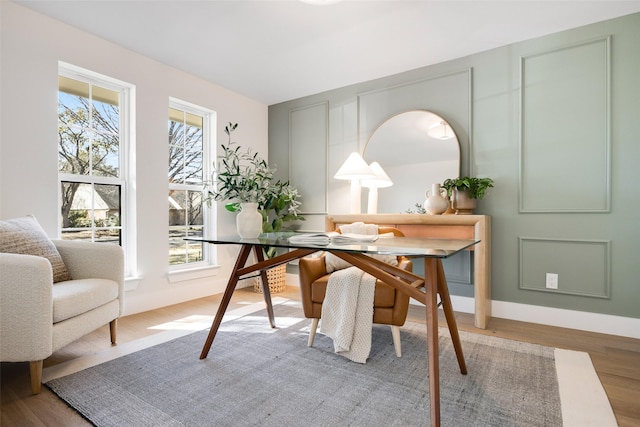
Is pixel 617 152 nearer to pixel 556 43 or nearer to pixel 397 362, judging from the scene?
pixel 556 43

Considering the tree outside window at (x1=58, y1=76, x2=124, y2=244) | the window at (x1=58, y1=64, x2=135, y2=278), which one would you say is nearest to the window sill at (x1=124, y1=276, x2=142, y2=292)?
the window at (x1=58, y1=64, x2=135, y2=278)

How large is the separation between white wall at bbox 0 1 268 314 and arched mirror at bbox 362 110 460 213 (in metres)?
1.85

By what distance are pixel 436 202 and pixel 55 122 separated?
10.3 ft

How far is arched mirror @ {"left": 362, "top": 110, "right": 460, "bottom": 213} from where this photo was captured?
10.1 feet

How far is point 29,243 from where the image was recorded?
1883 millimetres

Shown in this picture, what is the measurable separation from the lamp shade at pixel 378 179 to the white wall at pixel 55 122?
1.74 meters

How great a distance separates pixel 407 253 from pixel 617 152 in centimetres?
233

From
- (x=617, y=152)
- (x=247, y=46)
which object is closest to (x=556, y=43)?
(x=617, y=152)

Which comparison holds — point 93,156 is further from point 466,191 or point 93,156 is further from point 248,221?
point 466,191

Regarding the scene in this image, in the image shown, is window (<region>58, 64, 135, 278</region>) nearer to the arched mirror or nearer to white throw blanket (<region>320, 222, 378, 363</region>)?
white throw blanket (<region>320, 222, 378, 363</region>)

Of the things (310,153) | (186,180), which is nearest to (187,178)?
(186,180)

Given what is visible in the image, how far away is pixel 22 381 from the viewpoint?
167 centimetres

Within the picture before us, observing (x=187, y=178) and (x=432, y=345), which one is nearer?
(x=432, y=345)

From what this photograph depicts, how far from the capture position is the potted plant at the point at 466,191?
107 inches
